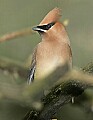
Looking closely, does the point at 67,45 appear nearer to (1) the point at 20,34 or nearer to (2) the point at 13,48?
(2) the point at 13,48

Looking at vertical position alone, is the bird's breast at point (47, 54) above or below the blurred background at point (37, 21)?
below

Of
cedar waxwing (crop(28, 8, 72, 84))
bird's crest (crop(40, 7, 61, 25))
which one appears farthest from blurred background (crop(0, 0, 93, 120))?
bird's crest (crop(40, 7, 61, 25))

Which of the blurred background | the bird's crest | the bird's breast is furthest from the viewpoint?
the blurred background

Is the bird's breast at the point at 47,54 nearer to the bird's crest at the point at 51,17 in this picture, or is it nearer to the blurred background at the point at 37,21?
the blurred background at the point at 37,21

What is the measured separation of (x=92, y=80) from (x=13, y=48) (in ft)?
3.66

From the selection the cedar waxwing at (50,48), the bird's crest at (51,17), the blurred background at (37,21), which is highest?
the blurred background at (37,21)

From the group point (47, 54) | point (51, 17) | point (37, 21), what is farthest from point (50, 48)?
point (37, 21)

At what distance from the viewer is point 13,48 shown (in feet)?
4.58

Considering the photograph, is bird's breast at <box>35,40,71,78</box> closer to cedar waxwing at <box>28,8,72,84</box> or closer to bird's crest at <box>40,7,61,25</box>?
cedar waxwing at <box>28,8,72,84</box>

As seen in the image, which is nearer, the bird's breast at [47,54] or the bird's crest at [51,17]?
the bird's crest at [51,17]

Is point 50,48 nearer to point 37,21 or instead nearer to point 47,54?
point 47,54

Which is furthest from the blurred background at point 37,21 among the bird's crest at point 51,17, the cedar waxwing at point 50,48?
the bird's crest at point 51,17

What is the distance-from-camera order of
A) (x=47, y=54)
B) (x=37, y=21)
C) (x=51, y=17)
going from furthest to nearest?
1. (x=37, y=21)
2. (x=47, y=54)
3. (x=51, y=17)

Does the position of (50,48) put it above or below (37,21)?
below
